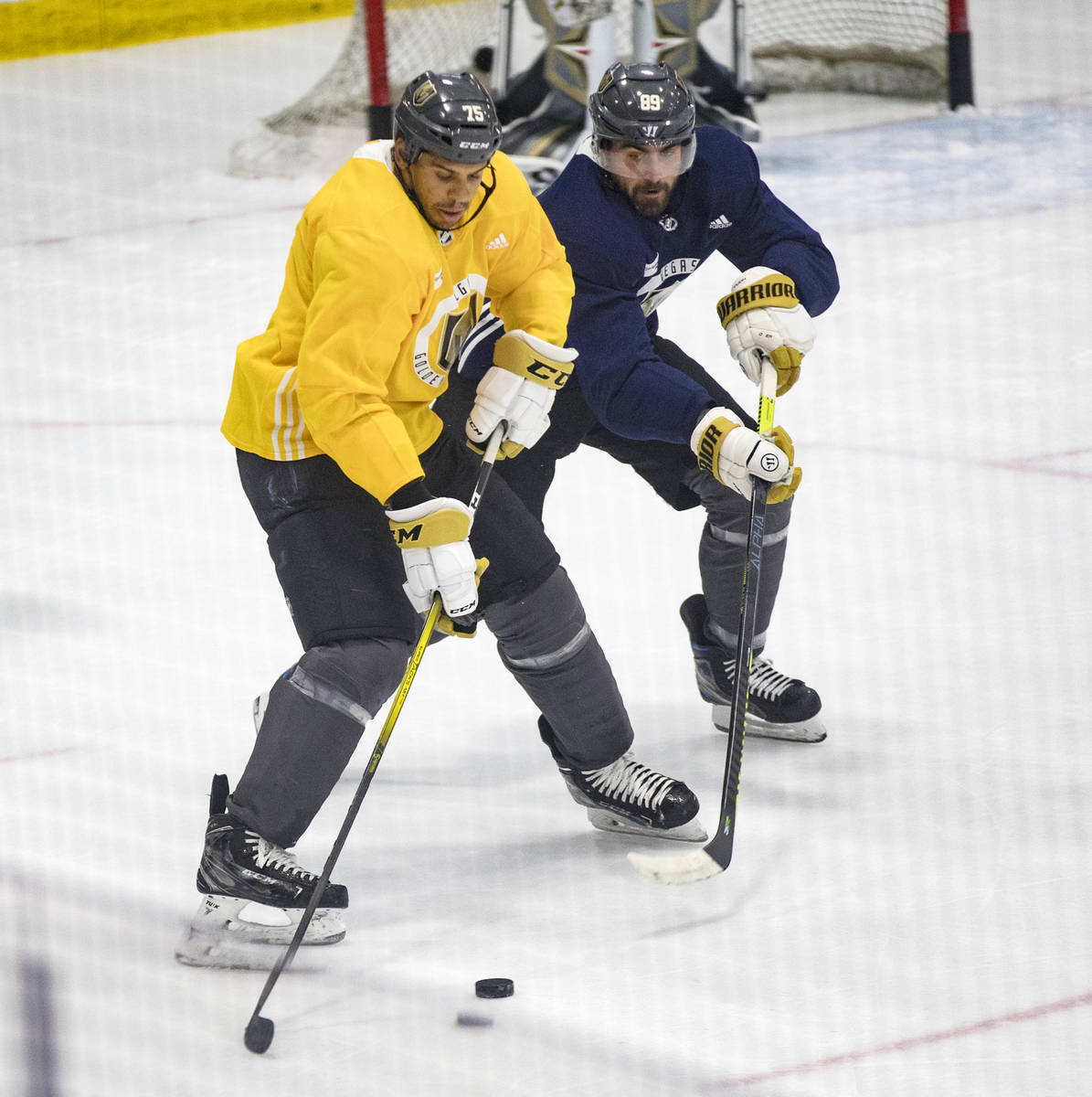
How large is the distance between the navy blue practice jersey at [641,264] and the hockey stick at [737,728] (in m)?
0.13

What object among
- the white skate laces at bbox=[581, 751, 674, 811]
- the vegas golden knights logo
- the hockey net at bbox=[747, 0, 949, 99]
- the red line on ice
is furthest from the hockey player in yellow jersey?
the hockey net at bbox=[747, 0, 949, 99]

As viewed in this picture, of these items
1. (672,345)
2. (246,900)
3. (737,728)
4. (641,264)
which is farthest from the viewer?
(672,345)

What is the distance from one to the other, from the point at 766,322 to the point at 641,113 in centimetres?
35

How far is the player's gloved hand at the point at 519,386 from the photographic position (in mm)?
2254

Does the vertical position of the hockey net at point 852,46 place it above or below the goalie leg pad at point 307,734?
below

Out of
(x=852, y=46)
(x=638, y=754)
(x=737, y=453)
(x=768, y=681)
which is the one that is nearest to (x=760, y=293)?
(x=737, y=453)

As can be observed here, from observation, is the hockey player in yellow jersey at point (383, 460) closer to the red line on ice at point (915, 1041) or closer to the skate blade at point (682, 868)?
the skate blade at point (682, 868)

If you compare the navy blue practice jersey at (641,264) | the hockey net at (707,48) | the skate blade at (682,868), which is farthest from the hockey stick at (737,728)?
the hockey net at (707,48)

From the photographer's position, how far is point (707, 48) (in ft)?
21.5

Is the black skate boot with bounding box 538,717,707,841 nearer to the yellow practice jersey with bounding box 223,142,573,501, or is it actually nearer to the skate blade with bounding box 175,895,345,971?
the skate blade with bounding box 175,895,345,971

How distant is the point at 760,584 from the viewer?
2.62 m

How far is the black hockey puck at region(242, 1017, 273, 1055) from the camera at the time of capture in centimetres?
186

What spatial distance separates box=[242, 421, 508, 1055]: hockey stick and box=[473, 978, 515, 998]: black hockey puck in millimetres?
208

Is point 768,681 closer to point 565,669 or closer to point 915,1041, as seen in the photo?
point 565,669
